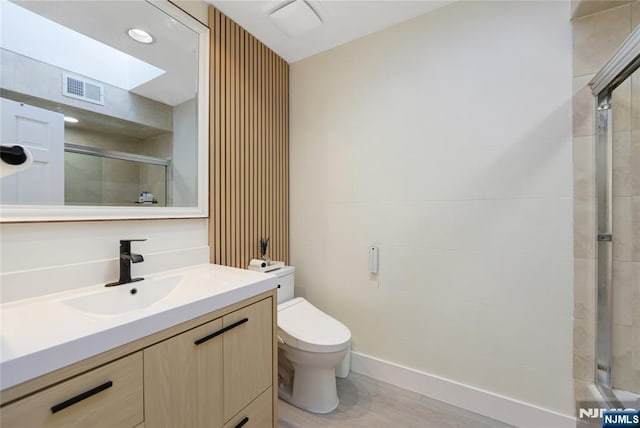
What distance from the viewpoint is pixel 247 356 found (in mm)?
1155

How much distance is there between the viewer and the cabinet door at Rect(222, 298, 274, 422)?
1.08m

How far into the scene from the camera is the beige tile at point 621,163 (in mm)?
1312

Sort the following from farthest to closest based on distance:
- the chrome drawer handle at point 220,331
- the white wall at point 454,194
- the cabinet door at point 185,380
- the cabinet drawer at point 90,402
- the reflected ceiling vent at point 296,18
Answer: the reflected ceiling vent at point 296,18
the white wall at point 454,194
the chrome drawer handle at point 220,331
the cabinet door at point 185,380
the cabinet drawer at point 90,402

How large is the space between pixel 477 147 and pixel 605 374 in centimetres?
129

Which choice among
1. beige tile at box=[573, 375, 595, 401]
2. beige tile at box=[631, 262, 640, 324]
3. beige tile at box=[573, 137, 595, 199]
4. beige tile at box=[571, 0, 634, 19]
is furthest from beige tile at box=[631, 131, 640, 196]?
beige tile at box=[573, 375, 595, 401]

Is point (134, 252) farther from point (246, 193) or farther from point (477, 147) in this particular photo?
point (477, 147)

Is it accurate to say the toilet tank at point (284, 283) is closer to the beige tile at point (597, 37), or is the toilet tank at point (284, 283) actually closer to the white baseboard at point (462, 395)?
the white baseboard at point (462, 395)

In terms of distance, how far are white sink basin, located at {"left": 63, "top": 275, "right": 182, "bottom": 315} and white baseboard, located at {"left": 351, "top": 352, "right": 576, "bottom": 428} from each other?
4.57 feet

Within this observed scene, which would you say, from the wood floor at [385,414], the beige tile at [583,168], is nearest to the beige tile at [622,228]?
the beige tile at [583,168]

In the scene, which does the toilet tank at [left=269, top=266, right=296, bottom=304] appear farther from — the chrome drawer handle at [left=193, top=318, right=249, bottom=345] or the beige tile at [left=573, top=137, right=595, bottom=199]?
the beige tile at [left=573, top=137, right=595, bottom=199]

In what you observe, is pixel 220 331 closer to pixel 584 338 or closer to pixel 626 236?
pixel 584 338

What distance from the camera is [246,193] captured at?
1.91 m

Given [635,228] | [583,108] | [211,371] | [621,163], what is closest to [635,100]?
[583,108]

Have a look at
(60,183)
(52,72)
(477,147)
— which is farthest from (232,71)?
(477,147)
